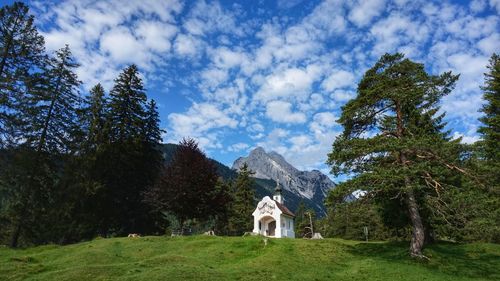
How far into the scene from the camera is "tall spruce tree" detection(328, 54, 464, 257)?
23750 mm

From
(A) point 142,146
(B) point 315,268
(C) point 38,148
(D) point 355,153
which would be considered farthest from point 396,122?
(C) point 38,148

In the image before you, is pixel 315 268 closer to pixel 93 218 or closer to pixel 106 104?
pixel 93 218

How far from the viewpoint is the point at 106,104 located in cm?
4372

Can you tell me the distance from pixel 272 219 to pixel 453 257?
31.9m

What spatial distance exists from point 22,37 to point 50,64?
11.0 feet

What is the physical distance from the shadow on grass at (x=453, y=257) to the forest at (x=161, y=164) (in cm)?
127

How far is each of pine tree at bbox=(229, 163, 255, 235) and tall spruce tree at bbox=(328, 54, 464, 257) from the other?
36644 millimetres

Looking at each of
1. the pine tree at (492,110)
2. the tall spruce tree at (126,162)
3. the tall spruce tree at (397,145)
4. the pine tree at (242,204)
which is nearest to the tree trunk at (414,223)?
the tall spruce tree at (397,145)

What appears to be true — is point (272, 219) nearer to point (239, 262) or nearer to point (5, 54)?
point (239, 262)

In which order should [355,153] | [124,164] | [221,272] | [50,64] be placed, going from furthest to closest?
[124,164] → [50,64] → [355,153] → [221,272]

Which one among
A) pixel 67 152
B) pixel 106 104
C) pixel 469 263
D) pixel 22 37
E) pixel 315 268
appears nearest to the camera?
pixel 315 268

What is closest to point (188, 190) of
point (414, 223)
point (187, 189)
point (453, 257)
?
point (187, 189)

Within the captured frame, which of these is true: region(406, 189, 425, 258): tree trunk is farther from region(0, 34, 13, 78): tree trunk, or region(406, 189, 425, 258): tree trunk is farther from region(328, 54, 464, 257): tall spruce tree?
region(0, 34, 13, 78): tree trunk

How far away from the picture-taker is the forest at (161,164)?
24.0 metres
